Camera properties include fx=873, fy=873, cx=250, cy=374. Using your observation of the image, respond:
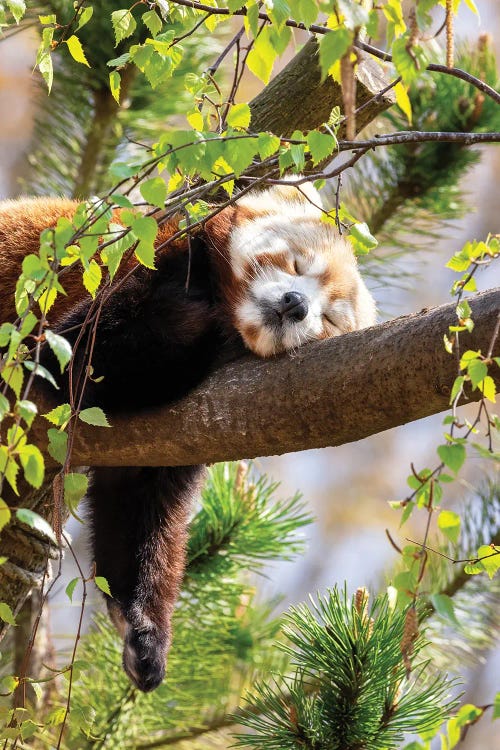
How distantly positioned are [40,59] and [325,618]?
58.3 inches

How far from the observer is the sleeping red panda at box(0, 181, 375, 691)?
221 cm

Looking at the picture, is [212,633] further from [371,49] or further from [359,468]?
[359,468]

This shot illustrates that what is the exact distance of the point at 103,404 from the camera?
6.97ft

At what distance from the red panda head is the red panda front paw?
972 millimetres

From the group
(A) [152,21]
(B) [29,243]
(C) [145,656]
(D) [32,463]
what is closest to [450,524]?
(D) [32,463]

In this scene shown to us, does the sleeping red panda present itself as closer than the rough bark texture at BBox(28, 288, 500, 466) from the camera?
No

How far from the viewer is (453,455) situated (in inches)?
46.7

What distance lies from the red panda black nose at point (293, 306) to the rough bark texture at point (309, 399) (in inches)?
17.1

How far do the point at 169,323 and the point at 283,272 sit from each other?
0.58 metres

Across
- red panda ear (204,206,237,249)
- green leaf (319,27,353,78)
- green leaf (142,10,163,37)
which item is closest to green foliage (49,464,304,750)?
red panda ear (204,206,237,249)

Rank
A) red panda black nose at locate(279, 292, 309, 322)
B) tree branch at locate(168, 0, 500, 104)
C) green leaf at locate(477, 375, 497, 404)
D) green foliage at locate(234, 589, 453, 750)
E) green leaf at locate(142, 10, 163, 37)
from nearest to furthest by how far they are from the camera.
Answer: green leaf at locate(477, 375, 497, 404) < tree branch at locate(168, 0, 500, 104) < green leaf at locate(142, 10, 163, 37) < green foliage at locate(234, 589, 453, 750) < red panda black nose at locate(279, 292, 309, 322)

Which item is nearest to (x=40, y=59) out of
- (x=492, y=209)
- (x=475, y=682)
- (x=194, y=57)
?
(x=194, y=57)

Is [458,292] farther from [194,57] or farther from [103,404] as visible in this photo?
[194,57]

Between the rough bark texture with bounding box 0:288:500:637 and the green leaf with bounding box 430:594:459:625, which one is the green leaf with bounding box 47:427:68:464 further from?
the green leaf with bounding box 430:594:459:625
